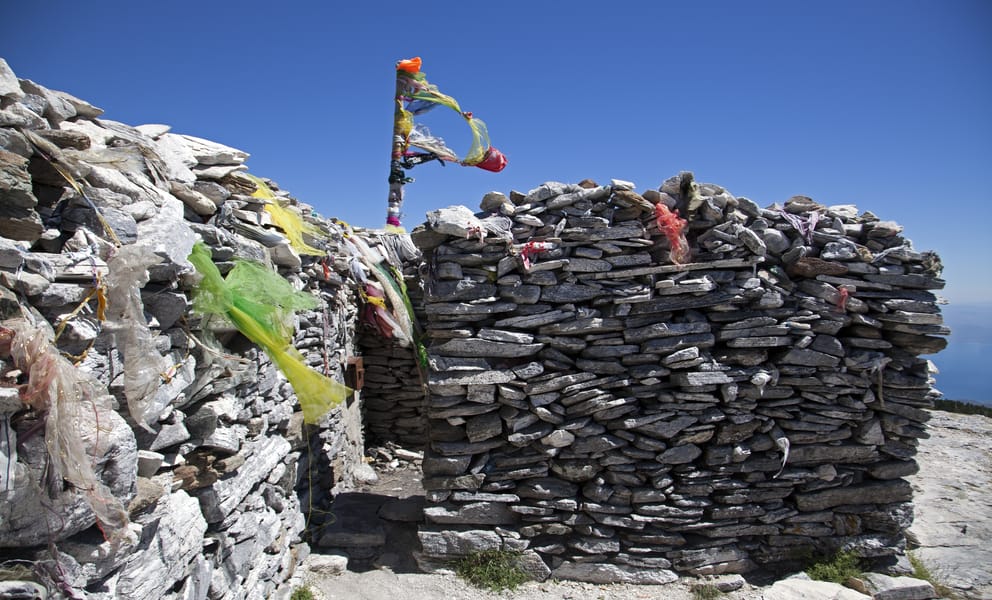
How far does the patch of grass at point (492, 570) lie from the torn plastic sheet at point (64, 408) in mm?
3900

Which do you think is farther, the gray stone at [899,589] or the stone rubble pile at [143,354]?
the gray stone at [899,589]

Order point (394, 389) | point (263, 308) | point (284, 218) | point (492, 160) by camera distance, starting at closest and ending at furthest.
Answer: point (263, 308) < point (284, 218) < point (394, 389) < point (492, 160)

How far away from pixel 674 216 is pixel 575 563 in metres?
3.89

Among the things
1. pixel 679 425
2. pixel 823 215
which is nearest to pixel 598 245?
pixel 679 425

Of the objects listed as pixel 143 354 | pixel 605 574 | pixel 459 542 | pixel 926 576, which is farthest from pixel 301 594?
pixel 926 576

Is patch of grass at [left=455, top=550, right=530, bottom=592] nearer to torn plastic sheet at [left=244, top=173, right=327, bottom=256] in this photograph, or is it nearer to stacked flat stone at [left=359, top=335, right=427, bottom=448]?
torn plastic sheet at [left=244, top=173, right=327, bottom=256]

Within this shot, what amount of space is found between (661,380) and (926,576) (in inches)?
151

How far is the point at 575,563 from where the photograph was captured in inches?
222

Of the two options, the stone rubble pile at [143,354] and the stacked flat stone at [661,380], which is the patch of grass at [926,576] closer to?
the stacked flat stone at [661,380]

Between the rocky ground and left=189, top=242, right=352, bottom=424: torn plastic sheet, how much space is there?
2.16 meters

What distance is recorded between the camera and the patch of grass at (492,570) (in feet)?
17.7

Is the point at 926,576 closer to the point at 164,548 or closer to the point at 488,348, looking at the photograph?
the point at 488,348

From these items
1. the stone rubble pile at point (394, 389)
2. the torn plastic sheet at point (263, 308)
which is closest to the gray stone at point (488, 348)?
the torn plastic sheet at point (263, 308)

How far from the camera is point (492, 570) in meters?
5.46
